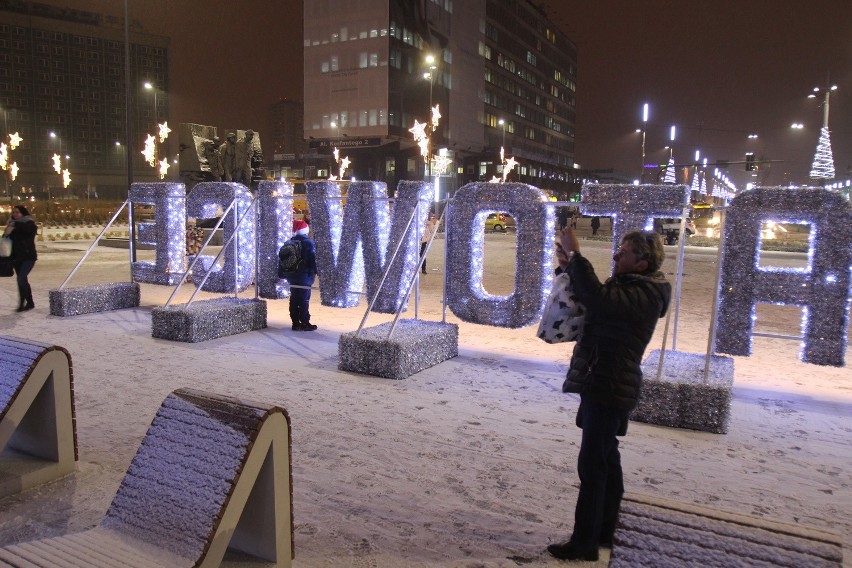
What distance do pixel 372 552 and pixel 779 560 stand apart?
7.99 ft

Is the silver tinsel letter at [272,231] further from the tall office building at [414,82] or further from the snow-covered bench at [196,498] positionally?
the tall office building at [414,82]

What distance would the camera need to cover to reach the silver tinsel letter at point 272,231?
10469 mm

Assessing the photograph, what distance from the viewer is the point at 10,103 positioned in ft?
352

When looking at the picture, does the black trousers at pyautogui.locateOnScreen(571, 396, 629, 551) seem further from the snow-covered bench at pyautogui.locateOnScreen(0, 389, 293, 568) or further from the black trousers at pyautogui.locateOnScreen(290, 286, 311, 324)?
the black trousers at pyautogui.locateOnScreen(290, 286, 311, 324)

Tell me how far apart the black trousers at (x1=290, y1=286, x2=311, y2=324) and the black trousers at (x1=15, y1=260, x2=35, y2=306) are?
483 cm

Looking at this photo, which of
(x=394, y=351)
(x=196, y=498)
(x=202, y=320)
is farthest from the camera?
(x=202, y=320)

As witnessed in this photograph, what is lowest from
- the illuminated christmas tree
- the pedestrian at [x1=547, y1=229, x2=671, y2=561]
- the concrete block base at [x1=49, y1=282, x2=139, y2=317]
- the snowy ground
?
the snowy ground


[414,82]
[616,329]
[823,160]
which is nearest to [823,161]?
[823,160]

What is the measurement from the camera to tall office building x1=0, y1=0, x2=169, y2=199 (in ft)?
348

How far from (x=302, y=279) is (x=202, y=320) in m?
1.67

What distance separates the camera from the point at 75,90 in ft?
379

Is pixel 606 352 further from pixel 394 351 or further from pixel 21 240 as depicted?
pixel 21 240

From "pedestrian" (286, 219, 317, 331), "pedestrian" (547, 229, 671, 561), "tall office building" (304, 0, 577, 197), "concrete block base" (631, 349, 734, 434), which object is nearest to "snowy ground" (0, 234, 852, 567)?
"concrete block base" (631, 349, 734, 434)

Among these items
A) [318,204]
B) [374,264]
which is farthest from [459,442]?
[318,204]
